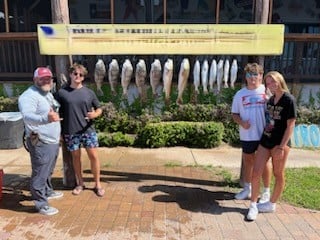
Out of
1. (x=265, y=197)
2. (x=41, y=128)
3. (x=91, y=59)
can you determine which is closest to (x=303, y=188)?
(x=265, y=197)

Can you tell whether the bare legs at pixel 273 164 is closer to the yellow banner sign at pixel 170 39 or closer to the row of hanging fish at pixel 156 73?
the yellow banner sign at pixel 170 39

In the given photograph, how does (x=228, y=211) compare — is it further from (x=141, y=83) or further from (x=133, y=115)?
(x=133, y=115)

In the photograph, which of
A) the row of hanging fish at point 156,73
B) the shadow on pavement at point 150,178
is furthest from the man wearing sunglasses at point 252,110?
the row of hanging fish at point 156,73

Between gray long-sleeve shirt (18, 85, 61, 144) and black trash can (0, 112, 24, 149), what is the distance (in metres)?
3.33

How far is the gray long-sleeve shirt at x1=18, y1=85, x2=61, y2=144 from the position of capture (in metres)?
3.83

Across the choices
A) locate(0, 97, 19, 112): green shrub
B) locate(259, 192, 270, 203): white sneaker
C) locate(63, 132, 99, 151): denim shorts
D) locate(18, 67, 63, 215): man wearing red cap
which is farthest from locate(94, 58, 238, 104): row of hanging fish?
locate(0, 97, 19, 112): green shrub

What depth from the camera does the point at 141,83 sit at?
18.5 feet

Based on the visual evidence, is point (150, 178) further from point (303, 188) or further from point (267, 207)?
point (303, 188)

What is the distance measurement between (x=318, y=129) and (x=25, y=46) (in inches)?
254

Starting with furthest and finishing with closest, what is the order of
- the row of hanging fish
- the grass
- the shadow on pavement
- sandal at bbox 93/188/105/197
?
the row of hanging fish < the shadow on pavement < sandal at bbox 93/188/105/197 < the grass

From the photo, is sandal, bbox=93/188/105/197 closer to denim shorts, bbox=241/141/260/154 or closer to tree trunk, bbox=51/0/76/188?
tree trunk, bbox=51/0/76/188

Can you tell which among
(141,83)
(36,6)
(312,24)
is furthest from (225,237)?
(312,24)

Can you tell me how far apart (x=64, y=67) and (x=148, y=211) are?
2.19 metres

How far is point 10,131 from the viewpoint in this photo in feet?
23.1
